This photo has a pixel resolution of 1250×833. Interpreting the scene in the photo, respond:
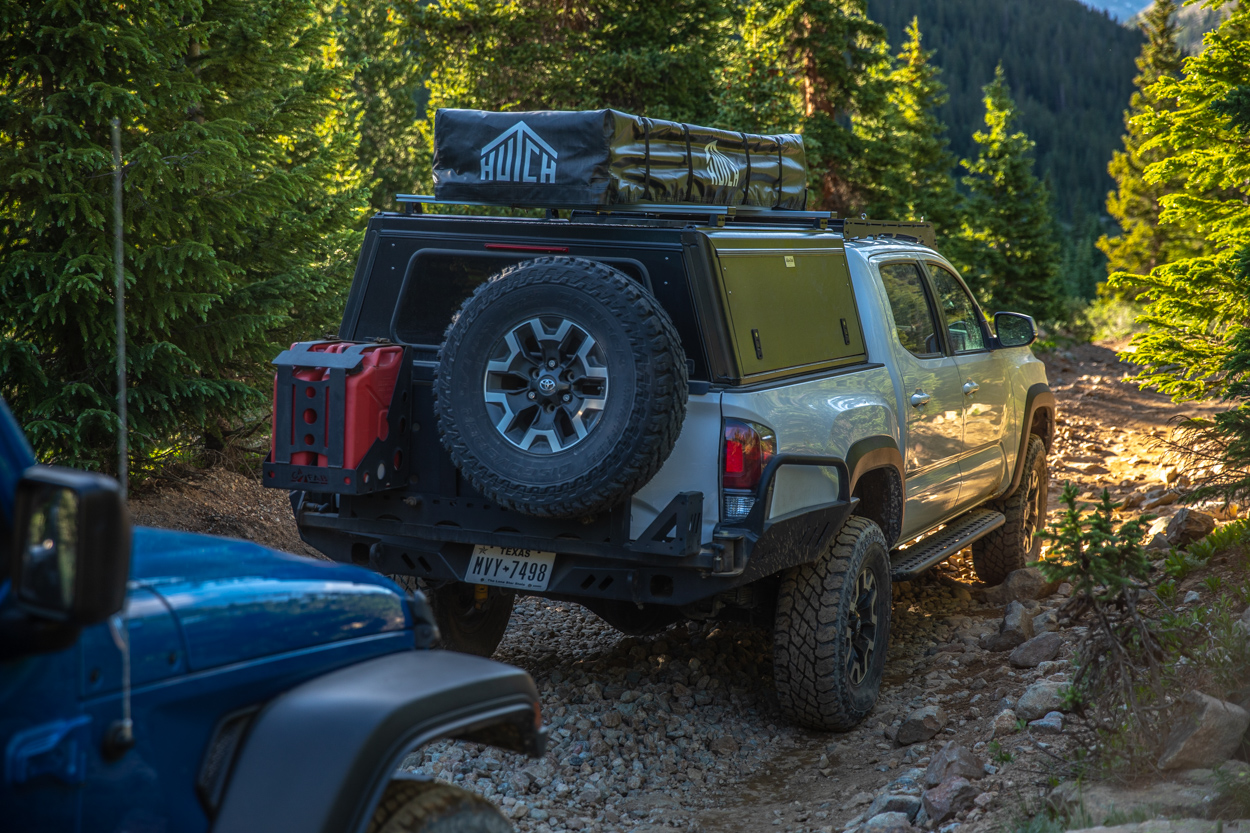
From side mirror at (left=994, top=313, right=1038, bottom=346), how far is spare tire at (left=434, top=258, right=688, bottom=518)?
3.70 metres

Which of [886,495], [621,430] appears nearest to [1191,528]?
[886,495]

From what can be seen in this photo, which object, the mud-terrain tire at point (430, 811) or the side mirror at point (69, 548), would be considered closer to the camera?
the side mirror at point (69, 548)

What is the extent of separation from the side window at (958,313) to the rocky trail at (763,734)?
5.28ft

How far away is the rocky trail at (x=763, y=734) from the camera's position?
4.14 meters

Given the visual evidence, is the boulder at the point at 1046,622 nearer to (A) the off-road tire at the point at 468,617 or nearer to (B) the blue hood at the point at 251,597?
(A) the off-road tire at the point at 468,617

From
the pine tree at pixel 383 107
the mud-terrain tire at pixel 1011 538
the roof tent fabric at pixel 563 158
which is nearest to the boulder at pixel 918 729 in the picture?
the roof tent fabric at pixel 563 158

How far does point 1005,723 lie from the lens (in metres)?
4.57

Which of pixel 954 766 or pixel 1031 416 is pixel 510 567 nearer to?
pixel 954 766

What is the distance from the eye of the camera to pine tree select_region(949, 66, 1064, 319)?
24.3 meters

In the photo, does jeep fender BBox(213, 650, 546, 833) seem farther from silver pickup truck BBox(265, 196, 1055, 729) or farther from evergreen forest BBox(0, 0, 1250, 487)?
evergreen forest BBox(0, 0, 1250, 487)

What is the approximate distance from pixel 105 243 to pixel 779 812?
221 inches

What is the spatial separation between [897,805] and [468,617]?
246 centimetres

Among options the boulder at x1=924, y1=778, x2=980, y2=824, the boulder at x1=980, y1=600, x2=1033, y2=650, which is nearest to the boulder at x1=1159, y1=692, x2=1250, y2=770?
the boulder at x1=924, y1=778, x2=980, y2=824

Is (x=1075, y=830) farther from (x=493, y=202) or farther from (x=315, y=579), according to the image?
(x=493, y=202)
